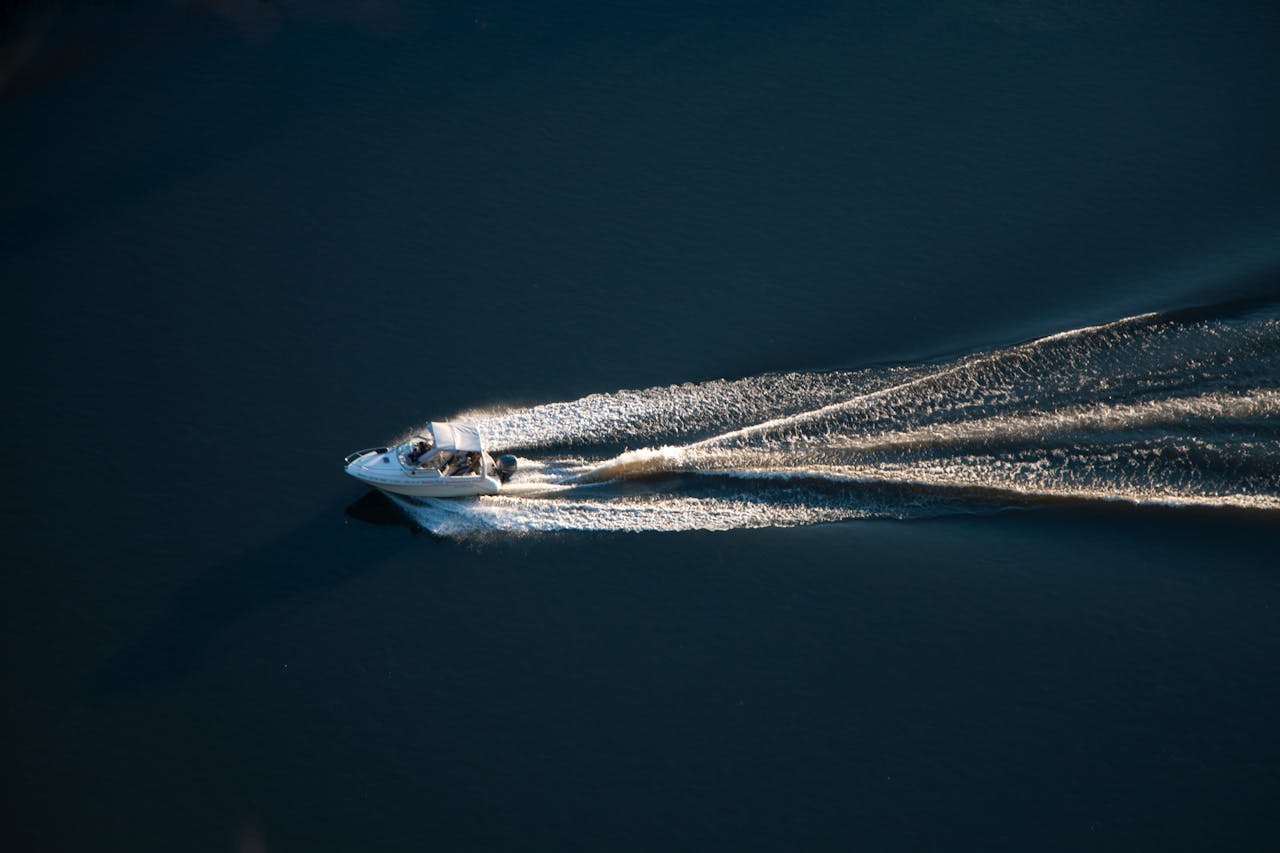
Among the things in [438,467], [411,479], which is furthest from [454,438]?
[411,479]

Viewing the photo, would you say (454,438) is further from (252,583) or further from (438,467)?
(252,583)

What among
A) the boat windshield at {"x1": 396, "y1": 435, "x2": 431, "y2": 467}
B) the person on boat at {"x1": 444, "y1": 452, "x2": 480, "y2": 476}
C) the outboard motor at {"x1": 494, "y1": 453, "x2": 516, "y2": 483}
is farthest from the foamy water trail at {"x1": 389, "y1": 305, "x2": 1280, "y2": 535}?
the boat windshield at {"x1": 396, "y1": 435, "x2": 431, "y2": 467}

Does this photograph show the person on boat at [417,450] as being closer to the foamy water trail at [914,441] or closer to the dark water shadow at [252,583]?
the foamy water trail at [914,441]

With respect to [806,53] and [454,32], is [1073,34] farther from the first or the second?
[454,32]

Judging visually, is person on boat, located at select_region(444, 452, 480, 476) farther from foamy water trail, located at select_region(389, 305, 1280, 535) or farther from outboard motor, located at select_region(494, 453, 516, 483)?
foamy water trail, located at select_region(389, 305, 1280, 535)

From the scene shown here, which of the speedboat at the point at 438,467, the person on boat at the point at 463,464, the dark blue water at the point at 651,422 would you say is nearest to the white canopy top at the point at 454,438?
the speedboat at the point at 438,467

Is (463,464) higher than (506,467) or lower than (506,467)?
higher
